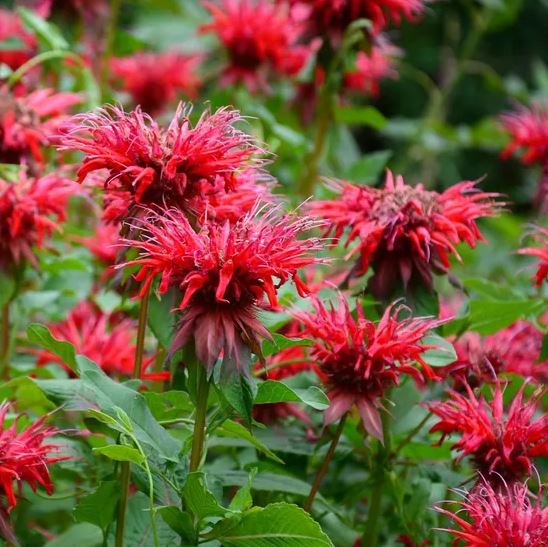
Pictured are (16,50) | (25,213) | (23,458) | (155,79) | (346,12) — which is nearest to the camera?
(23,458)

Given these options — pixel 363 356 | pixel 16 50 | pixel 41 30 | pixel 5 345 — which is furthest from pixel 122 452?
pixel 16 50

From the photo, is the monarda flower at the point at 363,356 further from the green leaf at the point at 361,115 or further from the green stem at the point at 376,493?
the green leaf at the point at 361,115

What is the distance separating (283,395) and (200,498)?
0.45 ft

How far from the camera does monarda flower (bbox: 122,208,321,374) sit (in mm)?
1080

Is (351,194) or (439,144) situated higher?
(351,194)

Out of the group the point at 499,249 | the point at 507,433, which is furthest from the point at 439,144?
the point at 507,433

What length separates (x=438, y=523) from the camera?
4.43 feet

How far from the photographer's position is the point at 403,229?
1313 millimetres

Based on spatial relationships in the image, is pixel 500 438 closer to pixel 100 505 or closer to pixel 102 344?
pixel 100 505

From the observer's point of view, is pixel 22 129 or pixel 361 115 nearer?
pixel 22 129

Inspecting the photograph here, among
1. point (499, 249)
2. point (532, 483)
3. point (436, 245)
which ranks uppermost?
point (436, 245)

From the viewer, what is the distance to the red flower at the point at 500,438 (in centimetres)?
125

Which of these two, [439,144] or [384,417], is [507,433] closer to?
[384,417]

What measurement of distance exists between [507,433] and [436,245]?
0.80 ft
